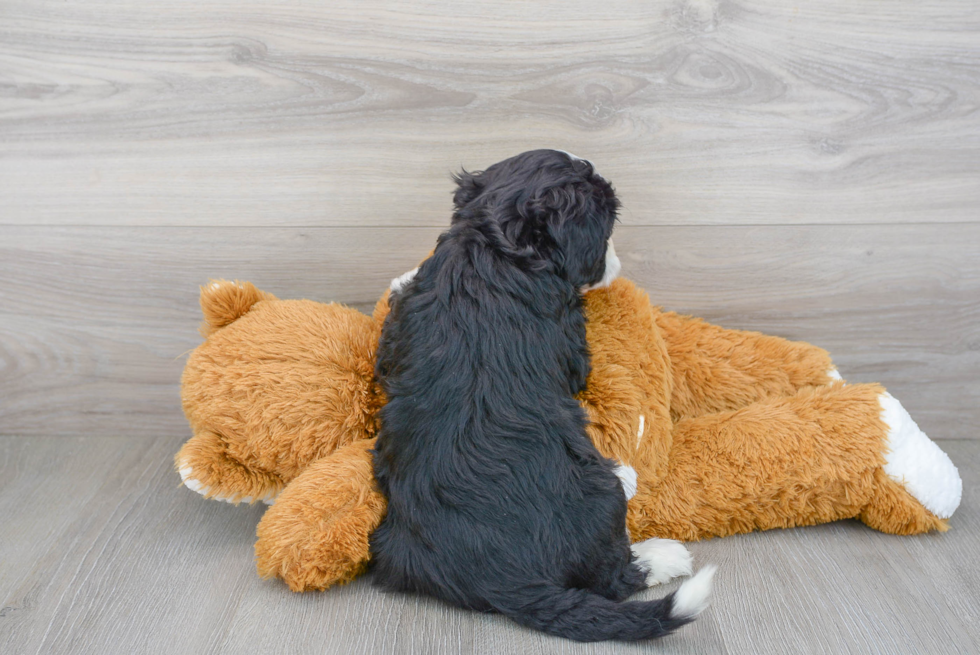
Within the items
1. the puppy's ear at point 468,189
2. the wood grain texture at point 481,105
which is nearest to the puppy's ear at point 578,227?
the puppy's ear at point 468,189

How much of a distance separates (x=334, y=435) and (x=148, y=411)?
2.33ft

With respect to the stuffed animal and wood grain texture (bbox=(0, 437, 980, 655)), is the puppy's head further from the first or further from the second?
wood grain texture (bbox=(0, 437, 980, 655))

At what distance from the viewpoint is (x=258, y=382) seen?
1.26 metres

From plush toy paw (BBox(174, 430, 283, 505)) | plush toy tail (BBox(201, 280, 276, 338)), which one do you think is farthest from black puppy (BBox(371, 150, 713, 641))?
plush toy tail (BBox(201, 280, 276, 338))

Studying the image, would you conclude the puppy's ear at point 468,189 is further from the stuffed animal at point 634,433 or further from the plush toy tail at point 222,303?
the plush toy tail at point 222,303

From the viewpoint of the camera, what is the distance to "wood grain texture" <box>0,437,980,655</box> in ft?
3.51

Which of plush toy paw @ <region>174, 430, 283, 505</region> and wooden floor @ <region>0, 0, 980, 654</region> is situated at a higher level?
wooden floor @ <region>0, 0, 980, 654</region>

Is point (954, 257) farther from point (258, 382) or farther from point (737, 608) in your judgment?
point (258, 382)

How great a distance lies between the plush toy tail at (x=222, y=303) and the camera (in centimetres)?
134

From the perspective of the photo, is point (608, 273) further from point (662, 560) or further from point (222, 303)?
point (222, 303)

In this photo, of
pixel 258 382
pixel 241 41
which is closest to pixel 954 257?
pixel 258 382

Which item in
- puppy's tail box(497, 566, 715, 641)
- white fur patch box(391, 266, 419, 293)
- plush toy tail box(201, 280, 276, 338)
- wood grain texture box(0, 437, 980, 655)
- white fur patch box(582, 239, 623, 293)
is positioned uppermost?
white fur patch box(582, 239, 623, 293)

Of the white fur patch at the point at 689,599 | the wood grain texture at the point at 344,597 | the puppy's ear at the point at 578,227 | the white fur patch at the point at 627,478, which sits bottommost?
the wood grain texture at the point at 344,597

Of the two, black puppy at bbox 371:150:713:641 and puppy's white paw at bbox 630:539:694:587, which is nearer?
black puppy at bbox 371:150:713:641
